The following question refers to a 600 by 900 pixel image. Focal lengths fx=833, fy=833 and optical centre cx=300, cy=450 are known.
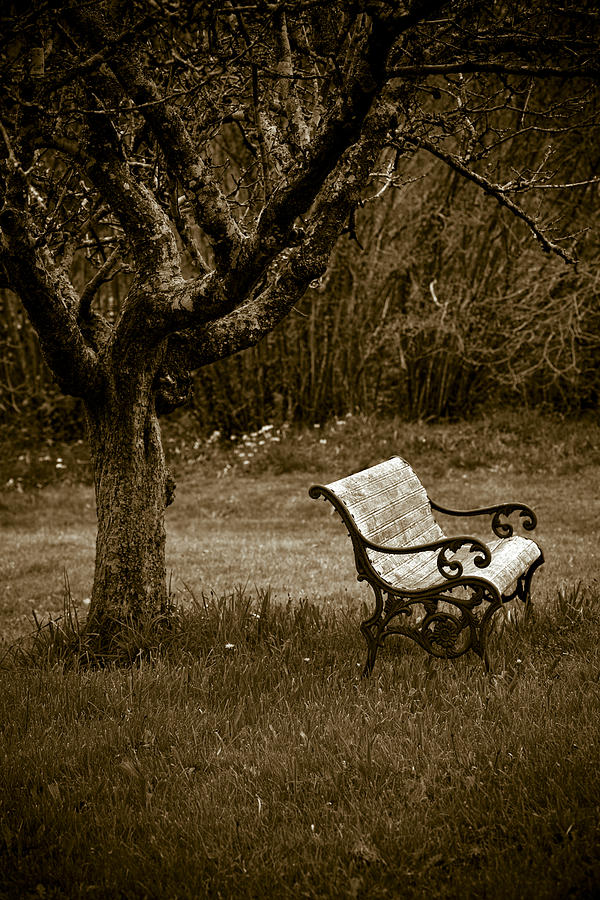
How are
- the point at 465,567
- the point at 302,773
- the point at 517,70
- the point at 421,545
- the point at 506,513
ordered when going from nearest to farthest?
the point at 302,773
the point at 517,70
the point at 421,545
the point at 465,567
the point at 506,513

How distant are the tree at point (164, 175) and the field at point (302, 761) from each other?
769mm

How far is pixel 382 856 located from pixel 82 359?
275cm

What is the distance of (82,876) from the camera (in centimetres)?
261

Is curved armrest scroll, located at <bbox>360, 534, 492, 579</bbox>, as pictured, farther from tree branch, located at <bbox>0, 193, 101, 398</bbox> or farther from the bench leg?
tree branch, located at <bbox>0, 193, 101, 398</bbox>

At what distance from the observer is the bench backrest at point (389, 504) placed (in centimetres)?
430

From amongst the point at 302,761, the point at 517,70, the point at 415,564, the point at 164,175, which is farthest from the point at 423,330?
the point at 302,761

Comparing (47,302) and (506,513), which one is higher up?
(47,302)

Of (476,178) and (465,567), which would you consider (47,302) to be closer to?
(476,178)

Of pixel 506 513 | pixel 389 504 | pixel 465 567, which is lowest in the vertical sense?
pixel 465 567

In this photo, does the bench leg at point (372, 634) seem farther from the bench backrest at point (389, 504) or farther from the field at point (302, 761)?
the bench backrest at point (389, 504)

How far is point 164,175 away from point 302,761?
139 inches

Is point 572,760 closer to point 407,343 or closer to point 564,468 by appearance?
point 564,468

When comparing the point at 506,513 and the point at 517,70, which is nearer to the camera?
the point at 517,70

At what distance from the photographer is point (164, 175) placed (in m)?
5.05
